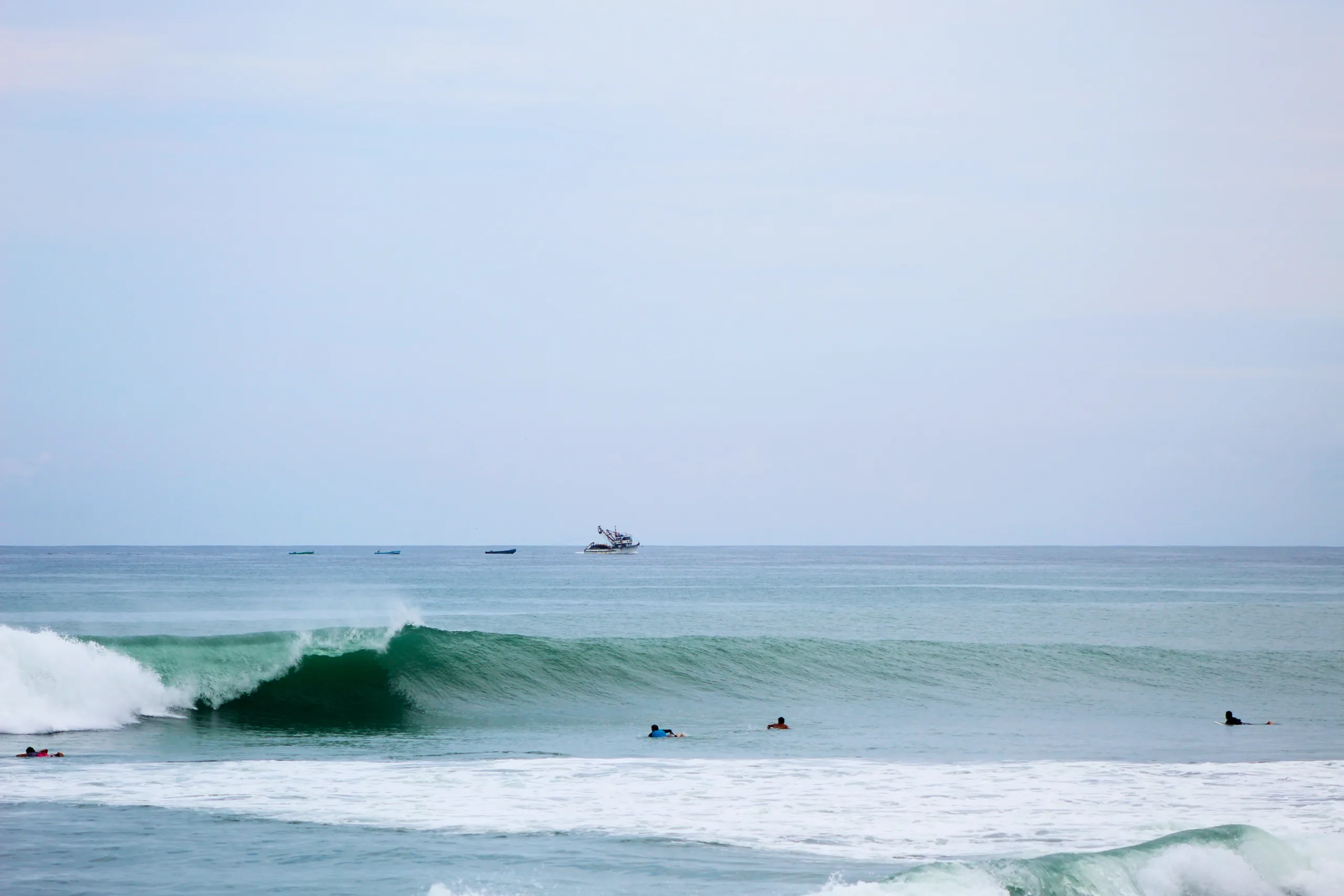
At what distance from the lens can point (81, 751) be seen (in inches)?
643

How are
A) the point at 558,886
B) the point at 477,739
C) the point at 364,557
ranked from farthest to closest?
the point at 364,557, the point at 477,739, the point at 558,886

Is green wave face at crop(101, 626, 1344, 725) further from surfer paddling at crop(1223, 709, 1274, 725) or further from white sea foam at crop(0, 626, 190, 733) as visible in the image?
surfer paddling at crop(1223, 709, 1274, 725)

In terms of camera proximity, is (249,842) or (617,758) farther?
(617,758)

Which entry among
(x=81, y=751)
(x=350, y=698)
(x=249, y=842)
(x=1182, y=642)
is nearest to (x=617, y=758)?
(x=249, y=842)

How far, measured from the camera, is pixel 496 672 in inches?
998

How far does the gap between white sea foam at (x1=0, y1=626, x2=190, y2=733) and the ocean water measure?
0.21 feet

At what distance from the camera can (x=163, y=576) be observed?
269 ft

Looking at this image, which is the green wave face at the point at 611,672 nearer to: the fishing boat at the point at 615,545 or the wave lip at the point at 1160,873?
the wave lip at the point at 1160,873

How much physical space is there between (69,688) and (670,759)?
34.9 ft

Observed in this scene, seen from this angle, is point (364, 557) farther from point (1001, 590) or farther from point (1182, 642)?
point (1182, 642)

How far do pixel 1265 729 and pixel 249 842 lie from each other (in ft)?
53.1

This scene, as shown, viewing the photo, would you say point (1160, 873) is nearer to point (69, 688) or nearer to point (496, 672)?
point (69, 688)

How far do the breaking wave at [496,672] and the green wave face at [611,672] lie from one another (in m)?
0.05

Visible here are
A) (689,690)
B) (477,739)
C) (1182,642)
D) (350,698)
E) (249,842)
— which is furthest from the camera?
(1182,642)
